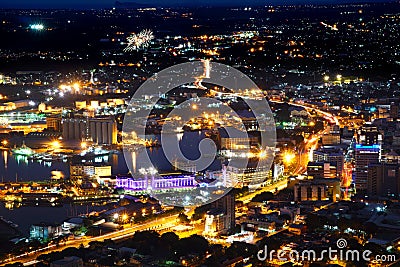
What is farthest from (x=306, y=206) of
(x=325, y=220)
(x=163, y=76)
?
(x=163, y=76)

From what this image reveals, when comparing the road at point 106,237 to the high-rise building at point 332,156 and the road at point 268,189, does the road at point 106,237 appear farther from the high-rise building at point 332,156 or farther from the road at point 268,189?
the high-rise building at point 332,156

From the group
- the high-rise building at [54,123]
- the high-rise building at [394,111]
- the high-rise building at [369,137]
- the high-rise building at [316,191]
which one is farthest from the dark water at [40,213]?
the high-rise building at [394,111]

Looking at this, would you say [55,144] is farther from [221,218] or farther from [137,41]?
[137,41]

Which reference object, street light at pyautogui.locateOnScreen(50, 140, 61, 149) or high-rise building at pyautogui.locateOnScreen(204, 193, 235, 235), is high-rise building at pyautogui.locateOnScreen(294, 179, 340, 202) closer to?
high-rise building at pyautogui.locateOnScreen(204, 193, 235, 235)

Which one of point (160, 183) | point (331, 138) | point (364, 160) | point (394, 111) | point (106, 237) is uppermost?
point (394, 111)

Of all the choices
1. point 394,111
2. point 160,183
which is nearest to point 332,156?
point 160,183

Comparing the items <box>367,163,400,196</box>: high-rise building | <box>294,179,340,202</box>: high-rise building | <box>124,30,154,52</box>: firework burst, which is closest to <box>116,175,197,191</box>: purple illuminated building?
<box>294,179,340,202</box>: high-rise building
